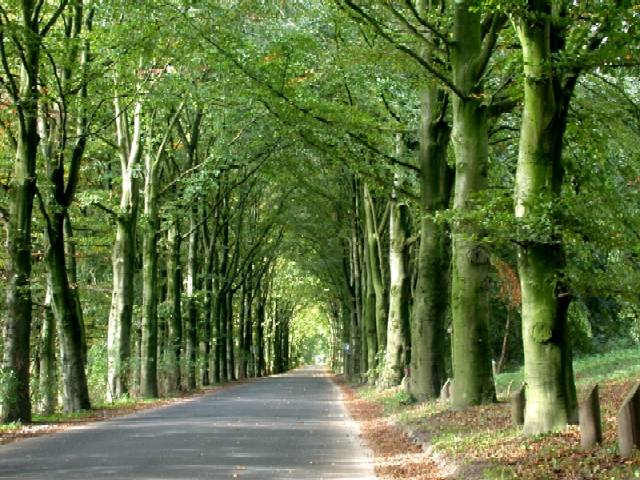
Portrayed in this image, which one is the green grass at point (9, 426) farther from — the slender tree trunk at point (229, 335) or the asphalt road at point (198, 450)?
the slender tree trunk at point (229, 335)

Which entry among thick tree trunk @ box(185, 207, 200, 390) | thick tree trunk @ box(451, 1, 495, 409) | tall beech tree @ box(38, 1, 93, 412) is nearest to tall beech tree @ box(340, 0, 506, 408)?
thick tree trunk @ box(451, 1, 495, 409)

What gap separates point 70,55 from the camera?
17.5m

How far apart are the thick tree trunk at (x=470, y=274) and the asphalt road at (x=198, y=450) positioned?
2.37 metres

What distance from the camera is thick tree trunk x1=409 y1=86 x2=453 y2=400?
1794cm

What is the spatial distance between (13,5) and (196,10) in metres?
3.98

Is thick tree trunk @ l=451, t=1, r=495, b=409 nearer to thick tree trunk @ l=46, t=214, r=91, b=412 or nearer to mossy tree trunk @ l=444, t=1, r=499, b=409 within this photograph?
mossy tree trunk @ l=444, t=1, r=499, b=409

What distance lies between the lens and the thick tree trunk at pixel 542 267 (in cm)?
982

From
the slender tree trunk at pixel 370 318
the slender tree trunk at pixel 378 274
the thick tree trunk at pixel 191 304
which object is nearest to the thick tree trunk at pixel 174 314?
the thick tree trunk at pixel 191 304

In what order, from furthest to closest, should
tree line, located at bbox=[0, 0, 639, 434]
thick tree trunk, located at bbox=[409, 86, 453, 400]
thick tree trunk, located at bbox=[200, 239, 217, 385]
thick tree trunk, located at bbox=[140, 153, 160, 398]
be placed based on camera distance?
1. thick tree trunk, located at bbox=[200, 239, 217, 385]
2. thick tree trunk, located at bbox=[140, 153, 160, 398]
3. thick tree trunk, located at bbox=[409, 86, 453, 400]
4. tree line, located at bbox=[0, 0, 639, 434]

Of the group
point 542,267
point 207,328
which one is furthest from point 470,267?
point 207,328

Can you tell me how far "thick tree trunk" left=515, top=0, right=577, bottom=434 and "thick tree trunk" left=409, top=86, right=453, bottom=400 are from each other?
7.43 m

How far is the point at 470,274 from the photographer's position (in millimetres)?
14164

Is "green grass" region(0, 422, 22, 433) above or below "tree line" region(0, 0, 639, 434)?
below

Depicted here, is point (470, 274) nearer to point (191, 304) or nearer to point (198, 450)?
point (198, 450)
